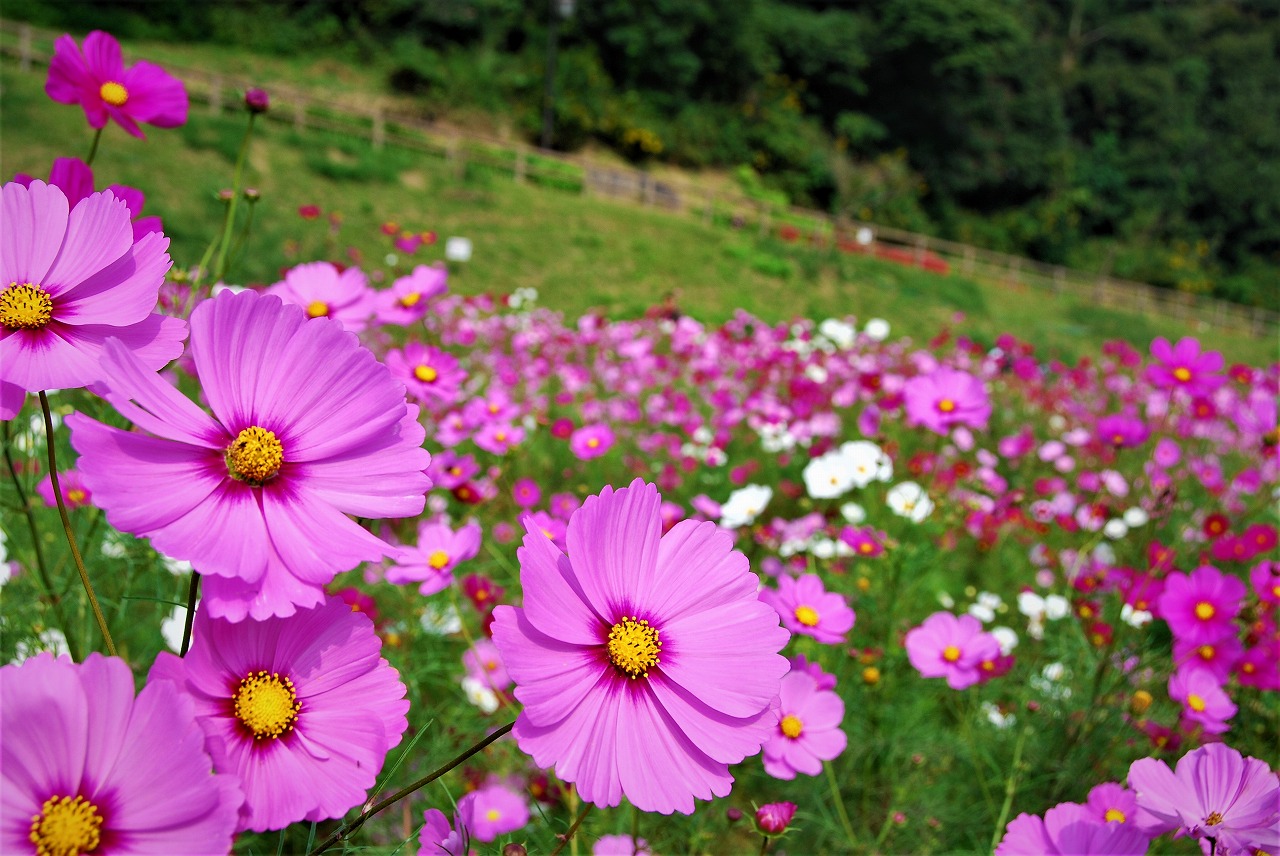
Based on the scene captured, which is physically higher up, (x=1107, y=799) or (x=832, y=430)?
(x=1107, y=799)

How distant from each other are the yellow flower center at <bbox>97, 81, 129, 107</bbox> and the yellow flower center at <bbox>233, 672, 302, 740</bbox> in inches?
25.1

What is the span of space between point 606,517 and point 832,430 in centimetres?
217

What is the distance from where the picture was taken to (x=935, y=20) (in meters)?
22.4

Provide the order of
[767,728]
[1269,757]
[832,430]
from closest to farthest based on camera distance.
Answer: [767,728]
[1269,757]
[832,430]

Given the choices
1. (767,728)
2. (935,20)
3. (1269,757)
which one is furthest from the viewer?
(935,20)

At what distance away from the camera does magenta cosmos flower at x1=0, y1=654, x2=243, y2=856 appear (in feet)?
0.98

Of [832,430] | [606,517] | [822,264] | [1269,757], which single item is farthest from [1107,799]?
[822,264]

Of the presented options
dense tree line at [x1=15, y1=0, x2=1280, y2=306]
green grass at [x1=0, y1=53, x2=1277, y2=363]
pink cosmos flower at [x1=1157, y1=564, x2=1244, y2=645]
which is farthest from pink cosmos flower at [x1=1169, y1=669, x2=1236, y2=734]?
dense tree line at [x1=15, y1=0, x2=1280, y2=306]

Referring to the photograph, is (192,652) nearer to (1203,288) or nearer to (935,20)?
(935,20)

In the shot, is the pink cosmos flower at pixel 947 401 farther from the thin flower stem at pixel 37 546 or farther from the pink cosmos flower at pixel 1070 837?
the thin flower stem at pixel 37 546

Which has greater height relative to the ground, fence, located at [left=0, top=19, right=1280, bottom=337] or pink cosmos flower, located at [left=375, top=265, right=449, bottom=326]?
pink cosmos flower, located at [left=375, top=265, right=449, bottom=326]

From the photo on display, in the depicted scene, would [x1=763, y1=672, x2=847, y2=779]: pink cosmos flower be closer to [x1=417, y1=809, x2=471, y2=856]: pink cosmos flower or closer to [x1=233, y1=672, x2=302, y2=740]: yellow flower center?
[x1=417, y1=809, x2=471, y2=856]: pink cosmos flower

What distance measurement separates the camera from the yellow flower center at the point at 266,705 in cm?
37

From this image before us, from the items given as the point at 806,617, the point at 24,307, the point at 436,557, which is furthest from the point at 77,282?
the point at 806,617
